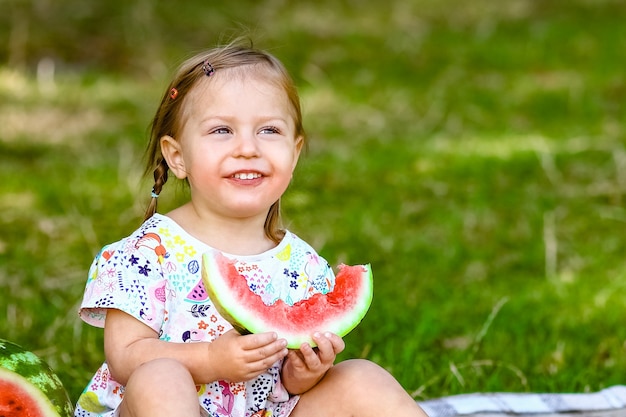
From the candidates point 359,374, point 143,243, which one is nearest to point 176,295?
point 143,243

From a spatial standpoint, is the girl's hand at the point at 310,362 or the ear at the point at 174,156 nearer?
the girl's hand at the point at 310,362

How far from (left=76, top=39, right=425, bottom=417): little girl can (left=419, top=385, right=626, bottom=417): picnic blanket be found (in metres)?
0.75

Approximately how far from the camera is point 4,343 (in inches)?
108

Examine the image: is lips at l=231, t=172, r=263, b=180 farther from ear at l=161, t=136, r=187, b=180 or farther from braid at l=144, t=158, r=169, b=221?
braid at l=144, t=158, r=169, b=221

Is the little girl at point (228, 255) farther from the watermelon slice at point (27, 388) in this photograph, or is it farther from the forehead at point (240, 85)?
the watermelon slice at point (27, 388)

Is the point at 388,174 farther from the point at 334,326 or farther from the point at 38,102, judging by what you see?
the point at 334,326

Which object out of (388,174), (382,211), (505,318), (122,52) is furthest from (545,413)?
(122,52)

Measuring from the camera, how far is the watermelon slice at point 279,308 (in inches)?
97.7

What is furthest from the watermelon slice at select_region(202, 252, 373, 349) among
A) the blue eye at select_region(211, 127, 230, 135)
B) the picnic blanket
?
the picnic blanket

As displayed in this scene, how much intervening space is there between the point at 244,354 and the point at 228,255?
463 mm

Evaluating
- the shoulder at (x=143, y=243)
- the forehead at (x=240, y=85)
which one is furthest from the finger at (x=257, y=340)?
the forehead at (x=240, y=85)

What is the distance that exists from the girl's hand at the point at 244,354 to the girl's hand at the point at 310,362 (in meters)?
0.10

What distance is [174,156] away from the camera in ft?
9.69

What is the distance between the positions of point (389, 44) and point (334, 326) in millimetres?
6957
